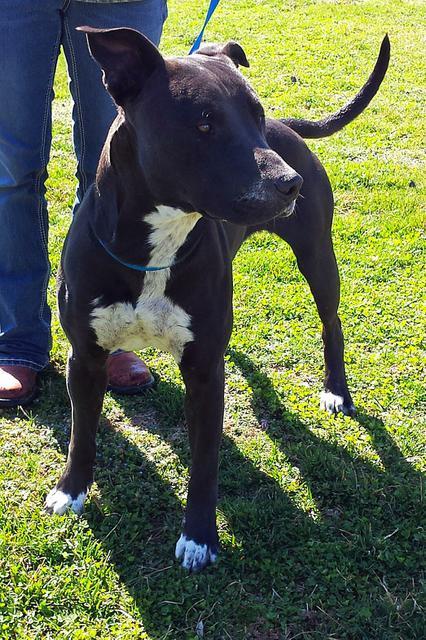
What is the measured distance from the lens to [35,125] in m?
3.59

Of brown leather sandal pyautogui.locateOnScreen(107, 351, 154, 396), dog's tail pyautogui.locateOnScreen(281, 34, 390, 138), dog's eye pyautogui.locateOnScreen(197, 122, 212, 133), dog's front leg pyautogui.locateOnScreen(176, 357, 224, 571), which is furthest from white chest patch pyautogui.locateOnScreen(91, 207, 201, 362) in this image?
dog's tail pyautogui.locateOnScreen(281, 34, 390, 138)

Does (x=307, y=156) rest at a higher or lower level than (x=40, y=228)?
higher

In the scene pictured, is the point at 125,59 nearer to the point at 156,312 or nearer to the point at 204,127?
the point at 204,127

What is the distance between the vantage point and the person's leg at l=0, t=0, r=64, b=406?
332cm

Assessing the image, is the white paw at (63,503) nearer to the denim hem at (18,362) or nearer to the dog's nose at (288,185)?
the denim hem at (18,362)

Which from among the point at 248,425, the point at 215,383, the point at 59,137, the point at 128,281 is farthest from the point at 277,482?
the point at 59,137

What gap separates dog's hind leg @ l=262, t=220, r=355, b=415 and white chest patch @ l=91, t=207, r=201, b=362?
41.8 inches

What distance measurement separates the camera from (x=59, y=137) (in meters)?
7.08

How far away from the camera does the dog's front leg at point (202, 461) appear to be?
297cm

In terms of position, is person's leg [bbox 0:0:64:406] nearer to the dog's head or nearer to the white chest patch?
the dog's head

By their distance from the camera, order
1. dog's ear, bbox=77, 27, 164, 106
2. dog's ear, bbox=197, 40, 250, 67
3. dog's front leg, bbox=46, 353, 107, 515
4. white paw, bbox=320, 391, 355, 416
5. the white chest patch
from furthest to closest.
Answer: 1. white paw, bbox=320, 391, 355, 416
2. dog's front leg, bbox=46, 353, 107, 515
3. dog's ear, bbox=197, 40, 250, 67
4. the white chest patch
5. dog's ear, bbox=77, 27, 164, 106

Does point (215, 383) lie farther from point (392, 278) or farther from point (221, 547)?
point (392, 278)

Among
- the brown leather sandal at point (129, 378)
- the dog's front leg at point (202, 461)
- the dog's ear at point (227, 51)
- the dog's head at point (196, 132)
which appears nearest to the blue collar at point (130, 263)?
the dog's head at point (196, 132)

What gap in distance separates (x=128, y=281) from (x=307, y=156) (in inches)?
51.4
